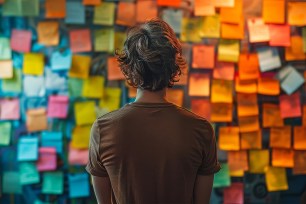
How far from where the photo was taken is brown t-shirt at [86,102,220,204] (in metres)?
1.10

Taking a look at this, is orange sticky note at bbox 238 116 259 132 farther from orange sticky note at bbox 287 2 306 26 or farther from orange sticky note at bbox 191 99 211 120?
orange sticky note at bbox 287 2 306 26

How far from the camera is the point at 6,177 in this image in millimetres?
2346

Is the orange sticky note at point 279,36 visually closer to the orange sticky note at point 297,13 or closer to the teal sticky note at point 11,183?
the orange sticky note at point 297,13

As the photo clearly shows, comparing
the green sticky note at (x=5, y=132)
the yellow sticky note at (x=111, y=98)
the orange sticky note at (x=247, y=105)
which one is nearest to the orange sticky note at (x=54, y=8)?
the yellow sticky note at (x=111, y=98)

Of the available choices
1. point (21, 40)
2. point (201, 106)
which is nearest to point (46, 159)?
point (21, 40)

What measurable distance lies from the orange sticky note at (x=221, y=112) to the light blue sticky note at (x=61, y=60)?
833 mm

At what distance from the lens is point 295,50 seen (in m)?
2.31

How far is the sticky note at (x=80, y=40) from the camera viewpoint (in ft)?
7.45

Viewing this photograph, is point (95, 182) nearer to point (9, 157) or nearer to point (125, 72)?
point (125, 72)

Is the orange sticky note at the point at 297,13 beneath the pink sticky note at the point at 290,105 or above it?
above

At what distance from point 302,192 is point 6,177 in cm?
170

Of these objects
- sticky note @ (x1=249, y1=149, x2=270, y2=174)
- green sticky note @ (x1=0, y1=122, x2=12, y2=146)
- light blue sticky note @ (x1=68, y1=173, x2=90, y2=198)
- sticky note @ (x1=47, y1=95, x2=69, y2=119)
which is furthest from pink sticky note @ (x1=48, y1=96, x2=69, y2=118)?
sticky note @ (x1=249, y1=149, x2=270, y2=174)

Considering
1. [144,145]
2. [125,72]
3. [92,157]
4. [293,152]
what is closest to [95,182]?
[92,157]

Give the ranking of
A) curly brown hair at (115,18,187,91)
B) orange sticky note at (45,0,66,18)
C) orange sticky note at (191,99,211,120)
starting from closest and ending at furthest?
1. curly brown hair at (115,18,187,91)
2. orange sticky note at (45,0,66,18)
3. orange sticky note at (191,99,211,120)
